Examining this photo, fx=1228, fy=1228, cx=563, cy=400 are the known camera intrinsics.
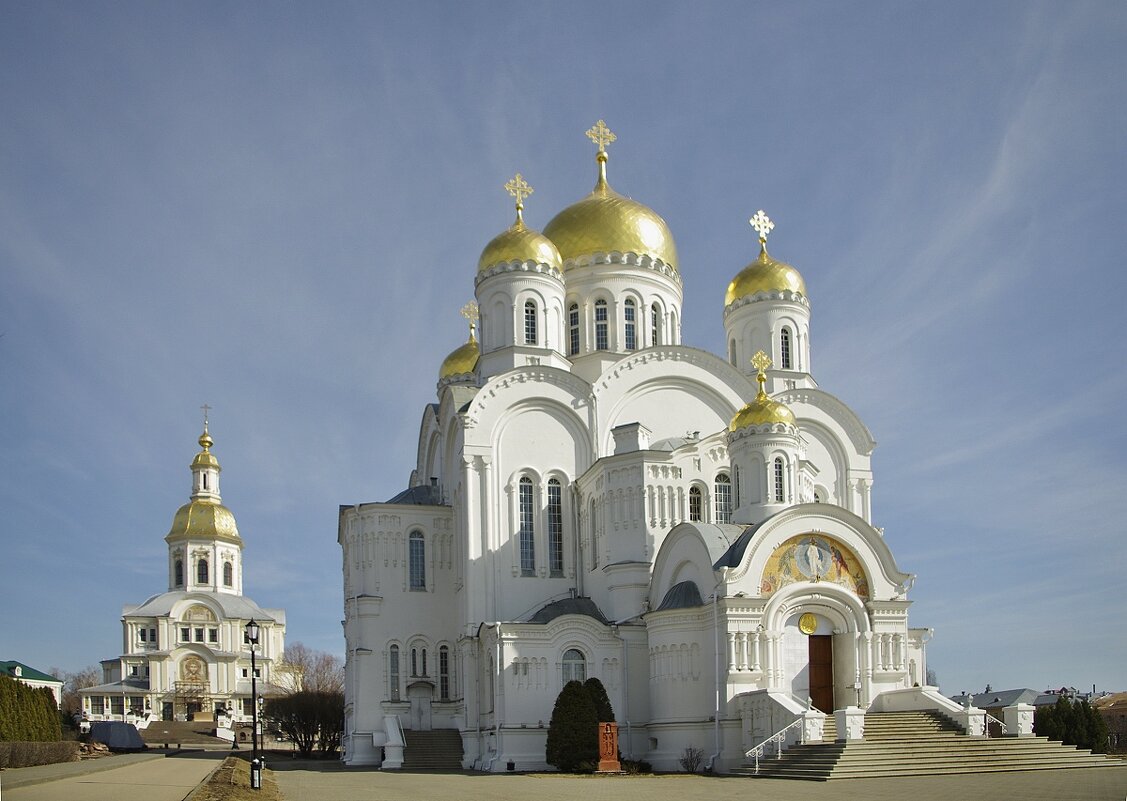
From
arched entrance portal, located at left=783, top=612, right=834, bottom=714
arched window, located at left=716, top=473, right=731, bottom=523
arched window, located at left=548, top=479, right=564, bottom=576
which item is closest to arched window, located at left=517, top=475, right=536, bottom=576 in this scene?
arched window, located at left=548, top=479, right=564, bottom=576

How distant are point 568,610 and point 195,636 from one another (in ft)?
164

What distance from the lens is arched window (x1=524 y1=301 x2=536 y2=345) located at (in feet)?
113

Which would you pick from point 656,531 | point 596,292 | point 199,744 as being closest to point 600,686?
point 656,531

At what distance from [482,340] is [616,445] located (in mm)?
5917

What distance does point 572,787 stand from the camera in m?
21.6

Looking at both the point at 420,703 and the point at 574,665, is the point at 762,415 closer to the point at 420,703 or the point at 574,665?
the point at 574,665

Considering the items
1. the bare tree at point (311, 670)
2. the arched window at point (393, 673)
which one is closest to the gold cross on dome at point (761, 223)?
the arched window at point (393, 673)

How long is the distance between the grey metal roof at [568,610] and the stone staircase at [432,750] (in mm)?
3904

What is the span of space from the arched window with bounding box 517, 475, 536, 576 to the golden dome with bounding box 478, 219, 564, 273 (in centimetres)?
648

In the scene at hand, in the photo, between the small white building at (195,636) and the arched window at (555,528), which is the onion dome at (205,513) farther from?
the arched window at (555,528)

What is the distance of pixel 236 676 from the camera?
241 ft

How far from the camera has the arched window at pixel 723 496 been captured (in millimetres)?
31828

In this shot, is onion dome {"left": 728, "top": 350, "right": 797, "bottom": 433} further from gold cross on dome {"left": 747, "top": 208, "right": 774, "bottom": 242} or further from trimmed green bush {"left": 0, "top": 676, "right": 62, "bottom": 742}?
trimmed green bush {"left": 0, "top": 676, "right": 62, "bottom": 742}

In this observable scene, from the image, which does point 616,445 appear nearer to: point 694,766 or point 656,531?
point 656,531
